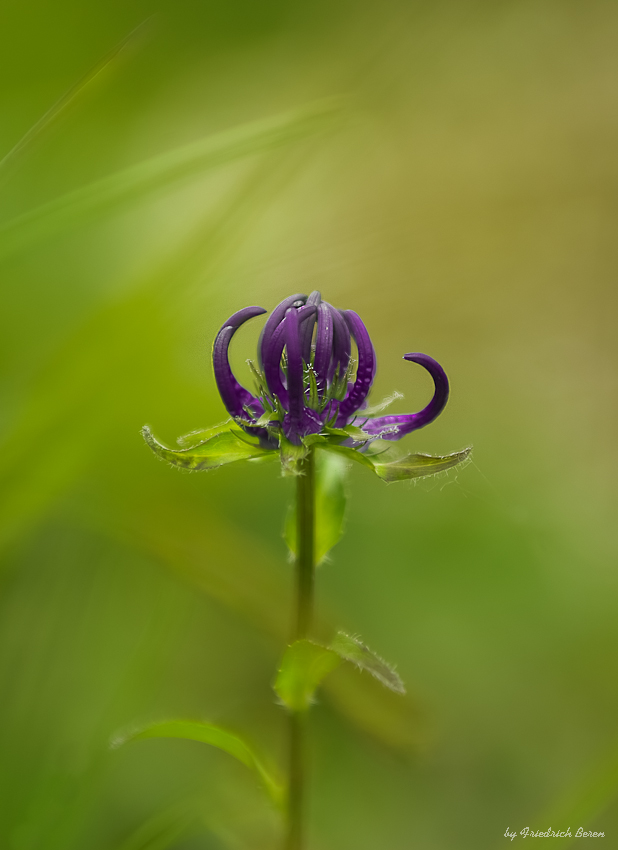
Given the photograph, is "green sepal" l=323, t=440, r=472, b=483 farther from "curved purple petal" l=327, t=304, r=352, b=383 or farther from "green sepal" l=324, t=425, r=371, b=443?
"curved purple petal" l=327, t=304, r=352, b=383

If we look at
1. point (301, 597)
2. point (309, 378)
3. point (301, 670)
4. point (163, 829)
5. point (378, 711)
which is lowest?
point (163, 829)

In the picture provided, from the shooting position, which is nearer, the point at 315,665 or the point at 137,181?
the point at 315,665

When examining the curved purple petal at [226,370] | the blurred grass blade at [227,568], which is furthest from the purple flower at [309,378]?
the blurred grass blade at [227,568]

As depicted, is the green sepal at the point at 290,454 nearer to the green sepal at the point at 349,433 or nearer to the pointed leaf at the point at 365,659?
the green sepal at the point at 349,433

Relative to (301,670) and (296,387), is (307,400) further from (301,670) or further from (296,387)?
(301,670)

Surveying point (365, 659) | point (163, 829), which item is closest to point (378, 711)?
point (163, 829)

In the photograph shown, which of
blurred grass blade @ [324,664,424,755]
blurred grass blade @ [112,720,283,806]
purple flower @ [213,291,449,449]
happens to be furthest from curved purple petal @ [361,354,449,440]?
blurred grass blade @ [324,664,424,755]

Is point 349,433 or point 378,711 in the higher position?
point 349,433
